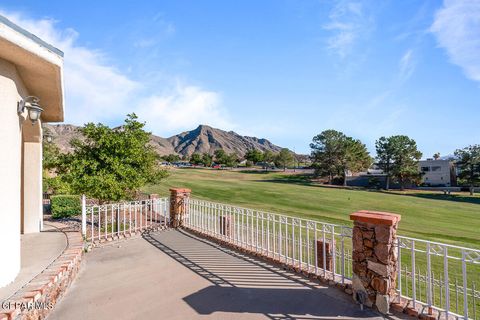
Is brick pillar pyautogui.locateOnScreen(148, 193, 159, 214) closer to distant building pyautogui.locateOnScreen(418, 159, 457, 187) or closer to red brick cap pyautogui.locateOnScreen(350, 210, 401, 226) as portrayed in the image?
red brick cap pyautogui.locateOnScreen(350, 210, 401, 226)

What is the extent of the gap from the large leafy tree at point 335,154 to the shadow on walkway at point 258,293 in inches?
2139

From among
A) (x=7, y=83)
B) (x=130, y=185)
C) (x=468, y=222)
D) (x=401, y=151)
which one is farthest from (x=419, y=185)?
(x=7, y=83)

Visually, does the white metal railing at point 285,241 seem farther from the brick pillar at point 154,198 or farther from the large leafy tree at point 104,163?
the large leafy tree at point 104,163

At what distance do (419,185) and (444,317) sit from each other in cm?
6556

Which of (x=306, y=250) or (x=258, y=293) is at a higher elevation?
(x=258, y=293)

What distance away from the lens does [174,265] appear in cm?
654

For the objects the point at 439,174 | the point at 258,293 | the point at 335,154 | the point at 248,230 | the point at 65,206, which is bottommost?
the point at 258,293

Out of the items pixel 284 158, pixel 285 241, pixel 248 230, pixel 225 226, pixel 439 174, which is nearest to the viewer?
pixel 285 241

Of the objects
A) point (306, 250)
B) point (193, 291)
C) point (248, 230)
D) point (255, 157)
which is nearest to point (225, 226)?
point (248, 230)

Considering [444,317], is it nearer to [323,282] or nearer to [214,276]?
[323,282]

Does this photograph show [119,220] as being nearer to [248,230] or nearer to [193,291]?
[248,230]

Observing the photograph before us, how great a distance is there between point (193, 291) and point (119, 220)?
5.32m

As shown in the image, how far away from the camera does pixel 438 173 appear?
206 feet

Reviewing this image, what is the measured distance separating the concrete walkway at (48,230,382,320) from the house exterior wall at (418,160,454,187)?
67215 millimetres
